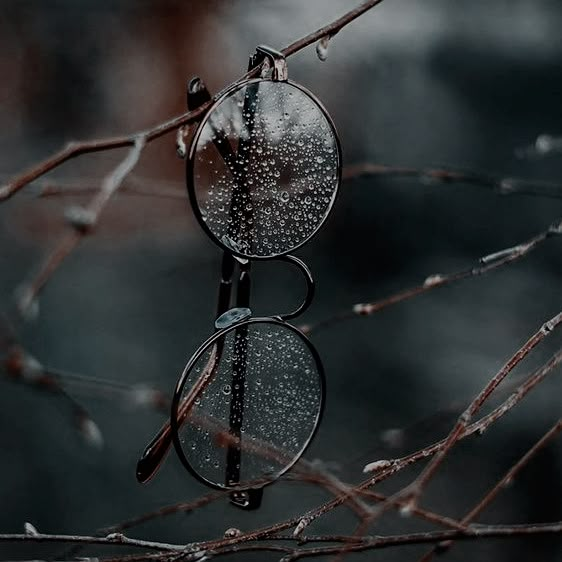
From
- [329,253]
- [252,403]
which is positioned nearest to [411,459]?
[252,403]

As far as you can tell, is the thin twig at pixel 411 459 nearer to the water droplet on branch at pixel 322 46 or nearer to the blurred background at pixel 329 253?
the water droplet on branch at pixel 322 46

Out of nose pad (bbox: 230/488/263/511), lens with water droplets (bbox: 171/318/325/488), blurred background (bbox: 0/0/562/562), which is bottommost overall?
nose pad (bbox: 230/488/263/511)

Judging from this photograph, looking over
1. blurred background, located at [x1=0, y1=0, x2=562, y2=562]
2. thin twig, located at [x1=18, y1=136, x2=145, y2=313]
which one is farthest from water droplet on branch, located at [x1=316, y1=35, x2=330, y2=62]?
blurred background, located at [x1=0, y1=0, x2=562, y2=562]

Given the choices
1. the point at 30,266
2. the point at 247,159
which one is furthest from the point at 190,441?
the point at 30,266

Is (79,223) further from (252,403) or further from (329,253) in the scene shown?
(329,253)

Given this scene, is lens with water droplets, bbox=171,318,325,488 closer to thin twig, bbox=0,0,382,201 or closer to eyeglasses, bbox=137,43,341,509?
eyeglasses, bbox=137,43,341,509
